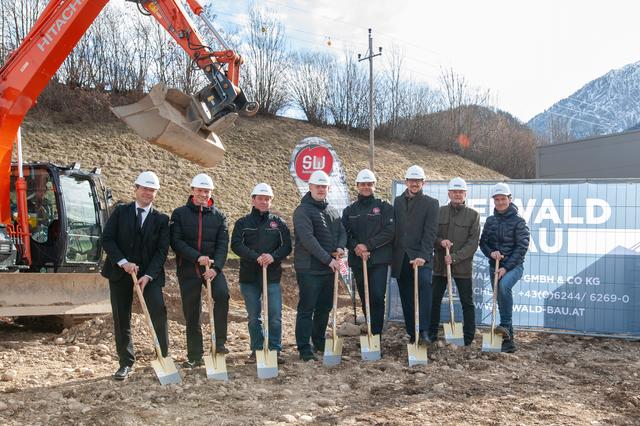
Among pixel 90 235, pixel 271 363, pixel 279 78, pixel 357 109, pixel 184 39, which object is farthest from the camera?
pixel 357 109

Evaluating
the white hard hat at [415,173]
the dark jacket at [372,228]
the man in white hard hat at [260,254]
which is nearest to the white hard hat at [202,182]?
the man in white hard hat at [260,254]

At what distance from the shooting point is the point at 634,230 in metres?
7.42

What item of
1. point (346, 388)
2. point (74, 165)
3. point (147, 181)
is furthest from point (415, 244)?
point (74, 165)

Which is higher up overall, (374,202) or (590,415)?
(374,202)

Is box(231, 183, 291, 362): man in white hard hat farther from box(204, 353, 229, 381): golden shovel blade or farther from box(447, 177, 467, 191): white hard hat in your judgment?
box(447, 177, 467, 191): white hard hat

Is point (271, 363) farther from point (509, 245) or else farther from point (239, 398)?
point (509, 245)

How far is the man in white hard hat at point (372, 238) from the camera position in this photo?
6.55 meters

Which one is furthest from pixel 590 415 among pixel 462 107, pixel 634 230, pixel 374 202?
pixel 462 107

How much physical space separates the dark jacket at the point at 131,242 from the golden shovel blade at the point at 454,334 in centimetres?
305

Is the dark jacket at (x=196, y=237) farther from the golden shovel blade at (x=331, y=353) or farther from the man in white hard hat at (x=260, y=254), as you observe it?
the golden shovel blade at (x=331, y=353)

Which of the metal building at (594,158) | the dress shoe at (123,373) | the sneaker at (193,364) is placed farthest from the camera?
the metal building at (594,158)

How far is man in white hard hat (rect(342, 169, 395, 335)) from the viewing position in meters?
6.55

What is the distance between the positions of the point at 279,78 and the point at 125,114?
2075 centimetres

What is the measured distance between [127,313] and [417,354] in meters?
2.73
